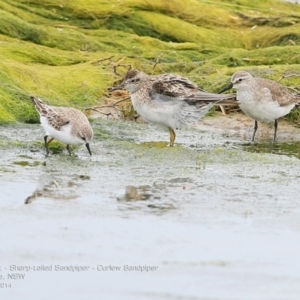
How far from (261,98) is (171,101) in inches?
68.0

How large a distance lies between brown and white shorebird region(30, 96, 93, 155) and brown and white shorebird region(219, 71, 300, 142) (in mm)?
2912

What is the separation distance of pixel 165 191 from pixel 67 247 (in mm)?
2208

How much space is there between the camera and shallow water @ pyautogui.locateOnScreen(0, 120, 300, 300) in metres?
7.97

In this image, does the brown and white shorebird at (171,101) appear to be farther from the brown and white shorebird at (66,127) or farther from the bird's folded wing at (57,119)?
the bird's folded wing at (57,119)

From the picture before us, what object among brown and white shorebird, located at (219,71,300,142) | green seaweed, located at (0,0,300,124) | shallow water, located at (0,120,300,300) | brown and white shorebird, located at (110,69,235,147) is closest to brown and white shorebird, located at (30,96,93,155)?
shallow water, located at (0,120,300,300)

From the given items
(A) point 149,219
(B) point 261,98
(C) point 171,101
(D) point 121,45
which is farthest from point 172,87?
(D) point 121,45

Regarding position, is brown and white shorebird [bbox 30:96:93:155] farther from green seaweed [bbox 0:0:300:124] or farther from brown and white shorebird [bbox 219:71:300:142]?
brown and white shorebird [bbox 219:71:300:142]

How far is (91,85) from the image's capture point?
15.7m

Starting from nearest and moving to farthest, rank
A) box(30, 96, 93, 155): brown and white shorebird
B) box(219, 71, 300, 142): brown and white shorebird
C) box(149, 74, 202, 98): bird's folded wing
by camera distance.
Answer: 1. box(30, 96, 93, 155): brown and white shorebird
2. box(149, 74, 202, 98): bird's folded wing
3. box(219, 71, 300, 142): brown and white shorebird

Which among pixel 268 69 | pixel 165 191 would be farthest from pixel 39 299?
pixel 268 69

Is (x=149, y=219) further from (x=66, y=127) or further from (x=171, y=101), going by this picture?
(x=171, y=101)

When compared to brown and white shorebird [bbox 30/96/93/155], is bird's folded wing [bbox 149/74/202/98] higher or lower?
higher

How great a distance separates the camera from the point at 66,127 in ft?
39.7

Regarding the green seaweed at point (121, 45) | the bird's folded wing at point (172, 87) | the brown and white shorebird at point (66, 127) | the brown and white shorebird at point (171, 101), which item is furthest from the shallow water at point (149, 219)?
the green seaweed at point (121, 45)
